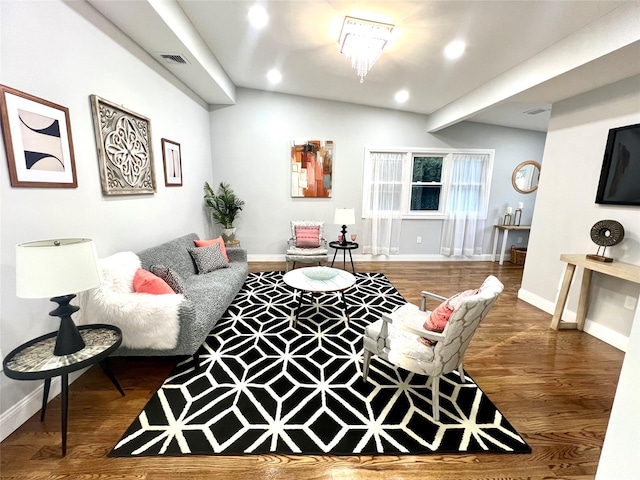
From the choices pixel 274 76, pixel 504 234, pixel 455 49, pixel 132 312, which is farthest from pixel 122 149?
pixel 504 234

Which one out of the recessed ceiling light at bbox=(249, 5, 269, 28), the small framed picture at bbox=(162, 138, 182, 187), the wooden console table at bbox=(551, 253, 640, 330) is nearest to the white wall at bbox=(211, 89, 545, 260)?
the small framed picture at bbox=(162, 138, 182, 187)

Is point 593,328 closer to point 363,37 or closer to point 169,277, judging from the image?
point 363,37

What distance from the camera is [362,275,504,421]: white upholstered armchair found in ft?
4.97

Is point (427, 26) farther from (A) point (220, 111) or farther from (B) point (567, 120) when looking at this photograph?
(A) point (220, 111)

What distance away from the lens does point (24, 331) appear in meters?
1.64

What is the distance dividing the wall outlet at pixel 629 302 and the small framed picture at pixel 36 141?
4679 millimetres

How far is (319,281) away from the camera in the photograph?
2.83 metres

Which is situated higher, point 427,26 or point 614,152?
point 427,26

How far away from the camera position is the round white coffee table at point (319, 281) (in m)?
2.63

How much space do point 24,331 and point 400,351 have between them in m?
2.32

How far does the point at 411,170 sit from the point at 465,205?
1267 mm

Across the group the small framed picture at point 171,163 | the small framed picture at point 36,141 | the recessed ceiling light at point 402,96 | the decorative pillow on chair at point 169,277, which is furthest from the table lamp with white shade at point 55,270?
the recessed ceiling light at point 402,96

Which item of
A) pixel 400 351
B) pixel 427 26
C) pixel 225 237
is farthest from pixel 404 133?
pixel 400 351

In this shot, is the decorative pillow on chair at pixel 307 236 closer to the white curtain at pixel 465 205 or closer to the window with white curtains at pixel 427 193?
the window with white curtains at pixel 427 193
